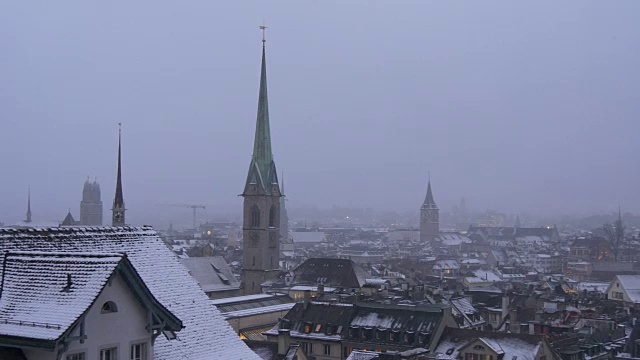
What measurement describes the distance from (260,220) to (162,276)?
91055 mm

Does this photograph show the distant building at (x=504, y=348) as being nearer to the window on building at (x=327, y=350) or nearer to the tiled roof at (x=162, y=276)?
the window on building at (x=327, y=350)

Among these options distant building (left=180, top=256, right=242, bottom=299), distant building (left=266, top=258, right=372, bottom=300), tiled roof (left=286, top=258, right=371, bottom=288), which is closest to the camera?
distant building (left=266, top=258, right=372, bottom=300)

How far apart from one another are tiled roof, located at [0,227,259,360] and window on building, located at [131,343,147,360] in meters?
0.90

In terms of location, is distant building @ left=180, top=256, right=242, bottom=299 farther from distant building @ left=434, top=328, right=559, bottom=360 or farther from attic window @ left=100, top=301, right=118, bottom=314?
attic window @ left=100, top=301, right=118, bottom=314

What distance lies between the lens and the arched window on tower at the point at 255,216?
10962 centimetres

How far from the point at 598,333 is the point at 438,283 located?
51.3 m

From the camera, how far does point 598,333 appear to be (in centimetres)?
6662

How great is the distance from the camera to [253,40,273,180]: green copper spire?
4436 inches

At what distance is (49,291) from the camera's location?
1467cm

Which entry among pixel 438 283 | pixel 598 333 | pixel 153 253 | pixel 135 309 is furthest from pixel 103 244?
pixel 438 283

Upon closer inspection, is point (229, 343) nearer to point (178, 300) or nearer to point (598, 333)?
point (178, 300)

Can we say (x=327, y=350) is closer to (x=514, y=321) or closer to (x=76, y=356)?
(x=514, y=321)

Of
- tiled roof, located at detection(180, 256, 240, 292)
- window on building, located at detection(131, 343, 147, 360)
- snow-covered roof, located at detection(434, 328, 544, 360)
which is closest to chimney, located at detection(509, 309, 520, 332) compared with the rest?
snow-covered roof, located at detection(434, 328, 544, 360)

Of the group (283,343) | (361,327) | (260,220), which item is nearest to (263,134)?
(260,220)
